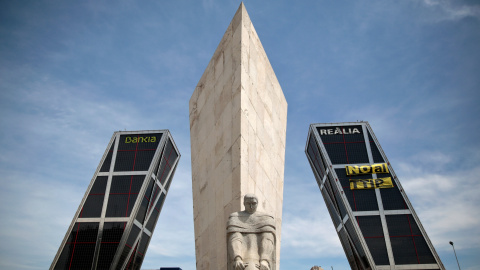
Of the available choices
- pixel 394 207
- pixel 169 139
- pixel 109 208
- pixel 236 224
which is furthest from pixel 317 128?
pixel 236 224

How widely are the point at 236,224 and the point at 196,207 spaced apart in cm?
439

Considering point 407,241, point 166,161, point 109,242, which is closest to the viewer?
point 407,241

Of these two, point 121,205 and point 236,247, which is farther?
point 121,205

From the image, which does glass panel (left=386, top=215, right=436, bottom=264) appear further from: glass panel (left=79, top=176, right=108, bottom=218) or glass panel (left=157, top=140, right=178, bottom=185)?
glass panel (left=79, top=176, right=108, bottom=218)

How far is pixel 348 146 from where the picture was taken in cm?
5288

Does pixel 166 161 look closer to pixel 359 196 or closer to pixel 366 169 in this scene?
pixel 359 196

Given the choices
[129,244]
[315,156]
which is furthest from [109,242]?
[315,156]

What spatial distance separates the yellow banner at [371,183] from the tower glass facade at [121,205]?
31061 mm

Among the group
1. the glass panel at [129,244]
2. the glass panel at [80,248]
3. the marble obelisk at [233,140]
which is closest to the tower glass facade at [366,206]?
the glass panel at [129,244]

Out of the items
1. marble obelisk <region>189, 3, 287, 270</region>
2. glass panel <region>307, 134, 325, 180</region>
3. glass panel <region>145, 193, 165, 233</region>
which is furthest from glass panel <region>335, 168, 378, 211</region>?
marble obelisk <region>189, 3, 287, 270</region>

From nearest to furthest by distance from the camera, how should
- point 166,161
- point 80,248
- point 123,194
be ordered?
1. point 80,248
2. point 123,194
3. point 166,161

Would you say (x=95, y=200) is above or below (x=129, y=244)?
above

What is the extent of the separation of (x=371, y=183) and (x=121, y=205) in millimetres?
37993

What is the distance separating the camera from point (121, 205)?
50.1m
